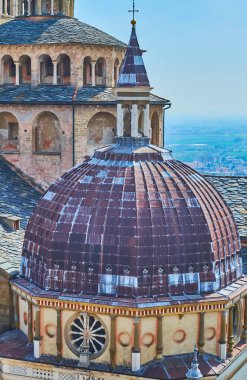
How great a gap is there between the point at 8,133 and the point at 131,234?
54.3 ft

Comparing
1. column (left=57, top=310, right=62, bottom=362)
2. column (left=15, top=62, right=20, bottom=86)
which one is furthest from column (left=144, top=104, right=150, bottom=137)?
column (left=15, top=62, right=20, bottom=86)

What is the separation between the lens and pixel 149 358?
27031 millimetres

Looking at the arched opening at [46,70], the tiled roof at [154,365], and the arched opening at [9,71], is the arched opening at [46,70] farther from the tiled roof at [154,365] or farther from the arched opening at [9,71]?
the tiled roof at [154,365]

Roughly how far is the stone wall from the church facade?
244 inches

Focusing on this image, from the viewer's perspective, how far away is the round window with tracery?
26984 millimetres

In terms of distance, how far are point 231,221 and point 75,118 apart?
12338 millimetres

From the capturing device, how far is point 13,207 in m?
36.2

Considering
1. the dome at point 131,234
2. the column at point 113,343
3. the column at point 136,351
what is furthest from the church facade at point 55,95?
the column at point 136,351

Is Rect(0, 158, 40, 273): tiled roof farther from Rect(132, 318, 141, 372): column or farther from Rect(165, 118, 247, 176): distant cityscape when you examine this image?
Rect(165, 118, 247, 176): distant cityscape

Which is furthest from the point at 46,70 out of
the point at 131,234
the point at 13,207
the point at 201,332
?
the point at 201,332

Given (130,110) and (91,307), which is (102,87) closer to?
(130,110)

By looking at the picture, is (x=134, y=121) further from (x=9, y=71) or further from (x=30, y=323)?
(x=9, y=71)

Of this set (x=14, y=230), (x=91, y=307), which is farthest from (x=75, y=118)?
(x=91, y=307)

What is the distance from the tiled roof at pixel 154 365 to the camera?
86.5 feet
